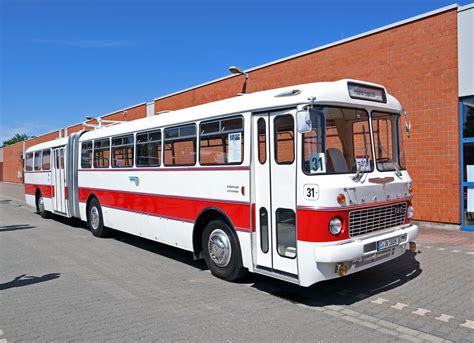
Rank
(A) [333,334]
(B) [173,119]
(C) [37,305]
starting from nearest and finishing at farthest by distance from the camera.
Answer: (A) [333,334]
(C) [37,305]
(B) [173,119]

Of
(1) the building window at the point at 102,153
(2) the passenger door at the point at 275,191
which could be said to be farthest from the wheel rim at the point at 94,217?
(2) the passenger door at the point at 275,191

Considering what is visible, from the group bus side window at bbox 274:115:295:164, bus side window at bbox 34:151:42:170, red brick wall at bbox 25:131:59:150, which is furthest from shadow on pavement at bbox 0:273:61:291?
red brick wall at bbox 25:131:59:150

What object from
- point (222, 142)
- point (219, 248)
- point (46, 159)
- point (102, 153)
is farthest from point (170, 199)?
point (46, 159)

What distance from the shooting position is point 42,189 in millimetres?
15484

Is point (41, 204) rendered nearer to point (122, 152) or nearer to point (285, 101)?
point (122, 152)

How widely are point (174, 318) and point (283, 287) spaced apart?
198cm

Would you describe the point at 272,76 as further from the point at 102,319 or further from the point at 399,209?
the point at 102,319

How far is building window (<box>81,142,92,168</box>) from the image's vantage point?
11586 mm

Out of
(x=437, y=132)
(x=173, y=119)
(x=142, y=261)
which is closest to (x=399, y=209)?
(x=173, y=119)

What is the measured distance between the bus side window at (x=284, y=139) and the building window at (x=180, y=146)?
1.96 m

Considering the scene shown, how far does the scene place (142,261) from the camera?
26.7ft

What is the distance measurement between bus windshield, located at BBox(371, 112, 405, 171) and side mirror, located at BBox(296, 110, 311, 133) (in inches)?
56.8

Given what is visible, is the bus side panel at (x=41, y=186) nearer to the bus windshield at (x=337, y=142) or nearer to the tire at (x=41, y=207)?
the tire at (x=41, y=207)

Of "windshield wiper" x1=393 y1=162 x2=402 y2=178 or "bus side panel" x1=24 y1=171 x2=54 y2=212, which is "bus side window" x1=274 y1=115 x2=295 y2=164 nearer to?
"windshield wiper" x1=393 y1=162 x2=402 y2=178
